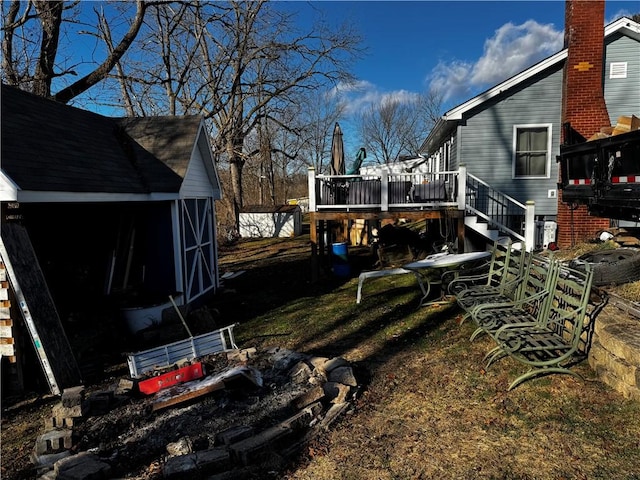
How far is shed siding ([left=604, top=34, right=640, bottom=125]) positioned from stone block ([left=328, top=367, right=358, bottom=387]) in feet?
33.5

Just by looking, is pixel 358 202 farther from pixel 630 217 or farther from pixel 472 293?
pixel 630 217

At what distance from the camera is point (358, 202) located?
33.8 feet

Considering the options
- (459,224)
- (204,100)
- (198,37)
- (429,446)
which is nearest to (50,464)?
(429,446)

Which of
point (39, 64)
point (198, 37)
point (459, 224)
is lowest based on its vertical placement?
point (459, 224)

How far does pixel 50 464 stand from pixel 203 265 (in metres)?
6.60

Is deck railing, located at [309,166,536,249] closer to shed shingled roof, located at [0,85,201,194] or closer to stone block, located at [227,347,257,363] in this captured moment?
shed shingled roof, located at [0,85,201,194]

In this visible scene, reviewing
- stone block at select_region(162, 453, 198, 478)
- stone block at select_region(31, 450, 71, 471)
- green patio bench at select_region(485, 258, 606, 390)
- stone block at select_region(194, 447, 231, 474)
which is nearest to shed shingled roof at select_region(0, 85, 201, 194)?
stone block at select_region(31, 450, 71, 471)

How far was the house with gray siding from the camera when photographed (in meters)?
10.5

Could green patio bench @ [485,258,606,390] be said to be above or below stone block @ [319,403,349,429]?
above

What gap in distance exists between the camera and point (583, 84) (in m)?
10.1

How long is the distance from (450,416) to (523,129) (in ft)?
31.1

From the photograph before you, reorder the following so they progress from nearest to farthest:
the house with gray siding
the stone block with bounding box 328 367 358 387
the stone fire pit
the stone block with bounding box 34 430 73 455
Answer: the stone fire pit → the stone block with bounding box 34 430 73 455 → the stone block with bounding box 328 367 358 387 → the house with gray siding

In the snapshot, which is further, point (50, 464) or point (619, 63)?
point (619, 63)

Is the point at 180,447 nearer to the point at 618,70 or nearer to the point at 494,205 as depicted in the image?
the point at 494,205
